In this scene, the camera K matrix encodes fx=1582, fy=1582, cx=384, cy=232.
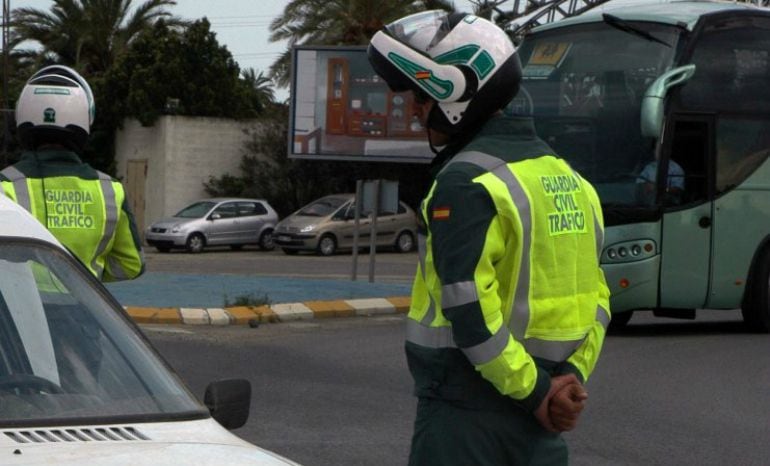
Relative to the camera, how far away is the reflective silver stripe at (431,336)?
4223 mm

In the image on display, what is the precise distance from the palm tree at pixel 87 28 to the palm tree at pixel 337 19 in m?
4.88

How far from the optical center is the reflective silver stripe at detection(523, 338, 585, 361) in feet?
14.0

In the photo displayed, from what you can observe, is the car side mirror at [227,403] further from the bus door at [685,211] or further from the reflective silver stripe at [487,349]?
the bus door at [685,211]

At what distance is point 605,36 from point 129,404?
42.2 ft

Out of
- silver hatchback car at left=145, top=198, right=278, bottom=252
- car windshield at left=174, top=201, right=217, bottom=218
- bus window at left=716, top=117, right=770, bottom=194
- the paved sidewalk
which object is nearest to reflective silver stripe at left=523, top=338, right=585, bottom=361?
bus window at left=716, top=117, right=770, bottom=194

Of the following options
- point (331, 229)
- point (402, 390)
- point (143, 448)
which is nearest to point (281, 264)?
point (331, 229)

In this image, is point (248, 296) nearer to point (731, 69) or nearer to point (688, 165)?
point (688, 165)

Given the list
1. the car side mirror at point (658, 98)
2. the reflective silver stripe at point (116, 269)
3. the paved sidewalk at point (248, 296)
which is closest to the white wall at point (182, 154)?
the paved sidewalk at point (248, 296)

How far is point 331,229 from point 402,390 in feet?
85.4

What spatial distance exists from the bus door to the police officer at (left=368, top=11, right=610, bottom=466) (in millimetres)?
11439

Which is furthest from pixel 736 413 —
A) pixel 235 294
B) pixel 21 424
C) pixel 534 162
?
pixel 235 294

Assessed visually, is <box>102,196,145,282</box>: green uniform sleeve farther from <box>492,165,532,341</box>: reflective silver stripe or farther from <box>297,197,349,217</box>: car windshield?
<box>297,197,349,217</box>: car windshield

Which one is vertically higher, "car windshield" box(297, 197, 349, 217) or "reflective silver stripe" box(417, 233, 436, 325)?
"reflective silver stripe" box(417, 233, 436, 325)

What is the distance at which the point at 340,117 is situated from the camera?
86.1 feet
